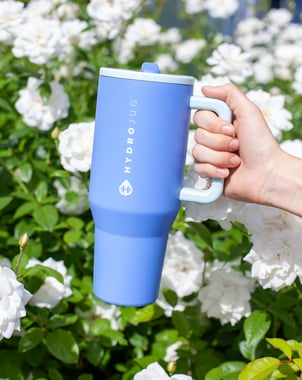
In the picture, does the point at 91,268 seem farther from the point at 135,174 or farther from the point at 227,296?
the point at 135,174

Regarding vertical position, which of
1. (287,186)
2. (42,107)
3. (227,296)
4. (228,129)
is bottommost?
(227,296)

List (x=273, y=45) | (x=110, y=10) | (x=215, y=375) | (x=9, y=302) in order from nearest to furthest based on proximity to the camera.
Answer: (x=9, y=302) → (x=215, y=375) → (x=110, y=10) → (x=273, y=45)

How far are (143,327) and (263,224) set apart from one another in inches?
20.7

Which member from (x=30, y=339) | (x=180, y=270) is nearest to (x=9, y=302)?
(x=30, y=339)

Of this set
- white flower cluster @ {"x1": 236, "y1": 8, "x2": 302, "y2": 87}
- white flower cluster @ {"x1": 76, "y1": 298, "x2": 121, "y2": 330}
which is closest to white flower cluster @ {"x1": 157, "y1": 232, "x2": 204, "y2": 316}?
white flower cluster @ {"x1": 76, "y1": 298, "x2": 121, "y2": 330}

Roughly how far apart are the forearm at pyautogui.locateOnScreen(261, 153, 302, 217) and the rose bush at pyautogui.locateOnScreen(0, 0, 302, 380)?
5cm

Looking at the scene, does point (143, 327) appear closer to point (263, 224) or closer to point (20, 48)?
point (263, 224)

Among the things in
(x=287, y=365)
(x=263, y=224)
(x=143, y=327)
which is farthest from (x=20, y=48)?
(x=287, y=365)

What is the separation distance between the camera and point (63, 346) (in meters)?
1.28

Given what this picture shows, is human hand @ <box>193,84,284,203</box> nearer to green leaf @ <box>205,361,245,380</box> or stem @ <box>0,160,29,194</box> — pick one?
green leaf @ <box>205,361,245,380</box>

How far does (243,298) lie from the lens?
1371mm

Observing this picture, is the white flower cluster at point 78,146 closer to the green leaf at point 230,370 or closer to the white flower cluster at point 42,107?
the white flower cluster at point 42,107

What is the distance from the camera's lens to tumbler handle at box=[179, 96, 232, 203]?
971 mm

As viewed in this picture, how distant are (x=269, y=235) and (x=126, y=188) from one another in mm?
294
